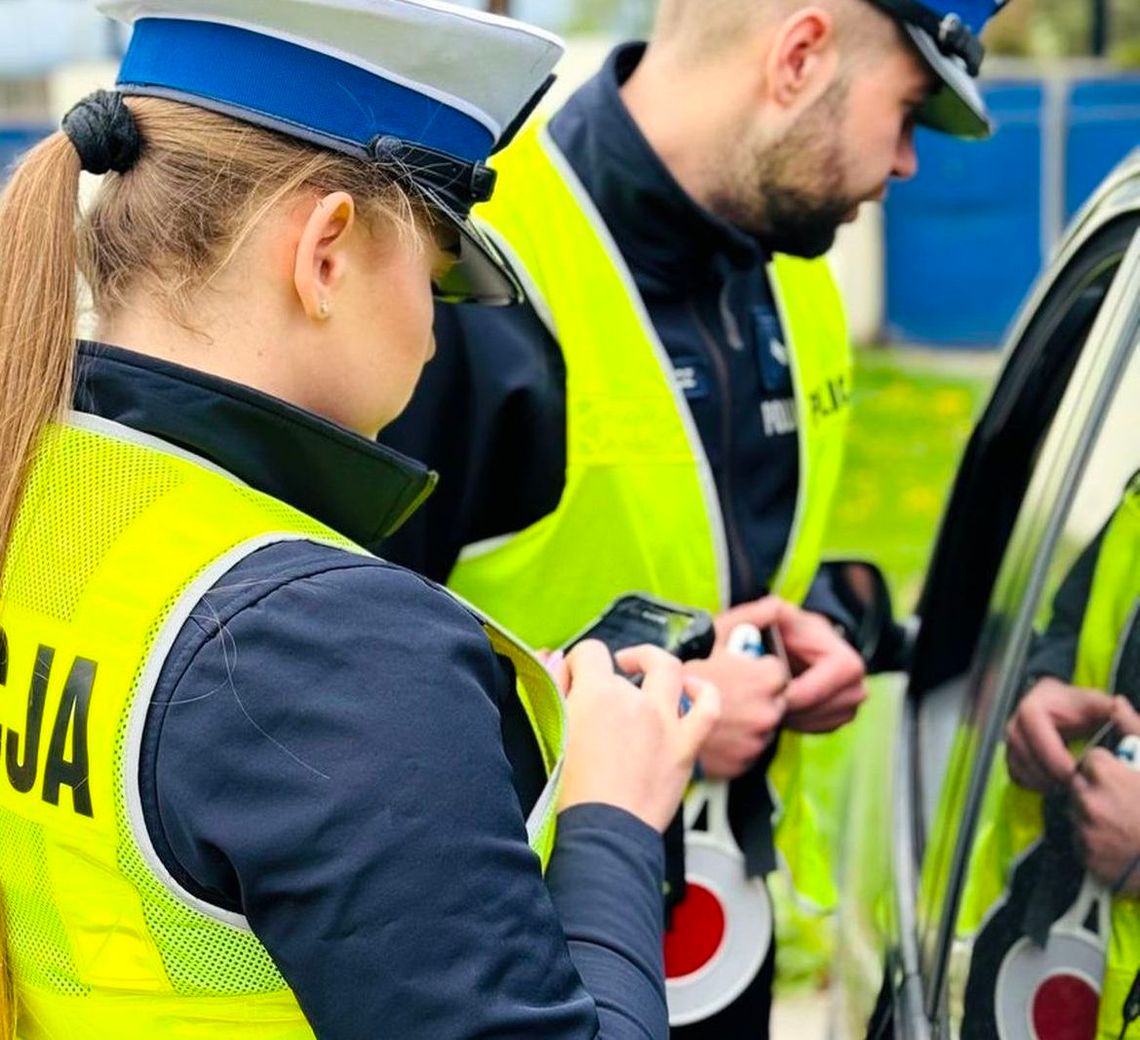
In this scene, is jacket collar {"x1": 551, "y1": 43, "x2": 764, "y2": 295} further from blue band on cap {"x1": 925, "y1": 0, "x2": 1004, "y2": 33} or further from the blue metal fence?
the blue metal fence

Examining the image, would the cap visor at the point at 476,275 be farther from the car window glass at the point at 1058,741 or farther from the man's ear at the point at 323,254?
the car window glass at the point at 1058,741

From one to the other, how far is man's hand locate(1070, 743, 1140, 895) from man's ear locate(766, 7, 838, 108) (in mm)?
1015

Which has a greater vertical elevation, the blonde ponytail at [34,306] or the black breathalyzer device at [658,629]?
the blonde ponytail at [34,306]

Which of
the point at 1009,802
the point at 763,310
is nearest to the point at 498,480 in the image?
the point at 763,310

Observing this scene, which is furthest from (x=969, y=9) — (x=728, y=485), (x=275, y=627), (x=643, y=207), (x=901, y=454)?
(x=901, y=454)

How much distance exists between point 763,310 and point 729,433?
0.22 meters

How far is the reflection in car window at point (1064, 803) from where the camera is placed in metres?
1.33

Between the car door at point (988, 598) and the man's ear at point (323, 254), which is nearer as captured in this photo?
the man's ear at point (323, 254)

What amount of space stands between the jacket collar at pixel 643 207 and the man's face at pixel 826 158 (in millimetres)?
54

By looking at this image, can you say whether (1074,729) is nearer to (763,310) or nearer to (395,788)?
(395,788)

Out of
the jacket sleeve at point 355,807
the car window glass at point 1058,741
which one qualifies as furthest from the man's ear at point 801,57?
the jacket sleeve at point 355,807

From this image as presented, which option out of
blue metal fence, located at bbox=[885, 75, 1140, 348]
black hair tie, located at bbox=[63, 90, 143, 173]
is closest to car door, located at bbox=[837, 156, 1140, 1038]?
black hair tie, located at bbox=[63, 90, 143, 173]

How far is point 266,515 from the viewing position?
1.16 m

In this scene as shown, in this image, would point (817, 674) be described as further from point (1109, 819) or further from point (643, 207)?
point (1109, 819)
